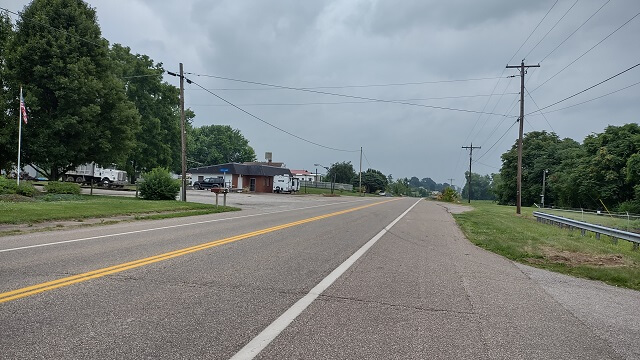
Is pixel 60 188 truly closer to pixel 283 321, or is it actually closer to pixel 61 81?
pixel 61 81

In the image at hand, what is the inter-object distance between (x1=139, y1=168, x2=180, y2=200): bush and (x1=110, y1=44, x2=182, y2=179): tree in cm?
2065

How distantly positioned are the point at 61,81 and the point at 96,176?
27697 millimetres

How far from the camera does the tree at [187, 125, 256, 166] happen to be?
112 metres

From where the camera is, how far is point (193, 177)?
73.1 metres

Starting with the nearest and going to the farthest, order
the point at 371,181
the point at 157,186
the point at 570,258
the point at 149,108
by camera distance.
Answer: the point at 570,258
the point at 157,186
the point at 149,108
the point at 371,181

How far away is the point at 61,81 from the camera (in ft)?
83.6

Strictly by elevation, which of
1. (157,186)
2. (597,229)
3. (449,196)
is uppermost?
(449,196)

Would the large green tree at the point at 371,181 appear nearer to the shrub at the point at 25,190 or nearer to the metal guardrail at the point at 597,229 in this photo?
the metal guardrail at the point at 597,229

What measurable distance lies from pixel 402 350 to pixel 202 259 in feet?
16.5

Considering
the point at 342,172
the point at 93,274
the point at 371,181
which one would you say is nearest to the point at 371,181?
the point at 371,181

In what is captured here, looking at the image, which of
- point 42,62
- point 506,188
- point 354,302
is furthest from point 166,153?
point 506,188

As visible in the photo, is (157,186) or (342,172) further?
(342,172)

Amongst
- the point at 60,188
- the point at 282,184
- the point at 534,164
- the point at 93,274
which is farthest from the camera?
the point at 534,164

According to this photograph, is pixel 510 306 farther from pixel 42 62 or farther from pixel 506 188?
pixel 506 188
